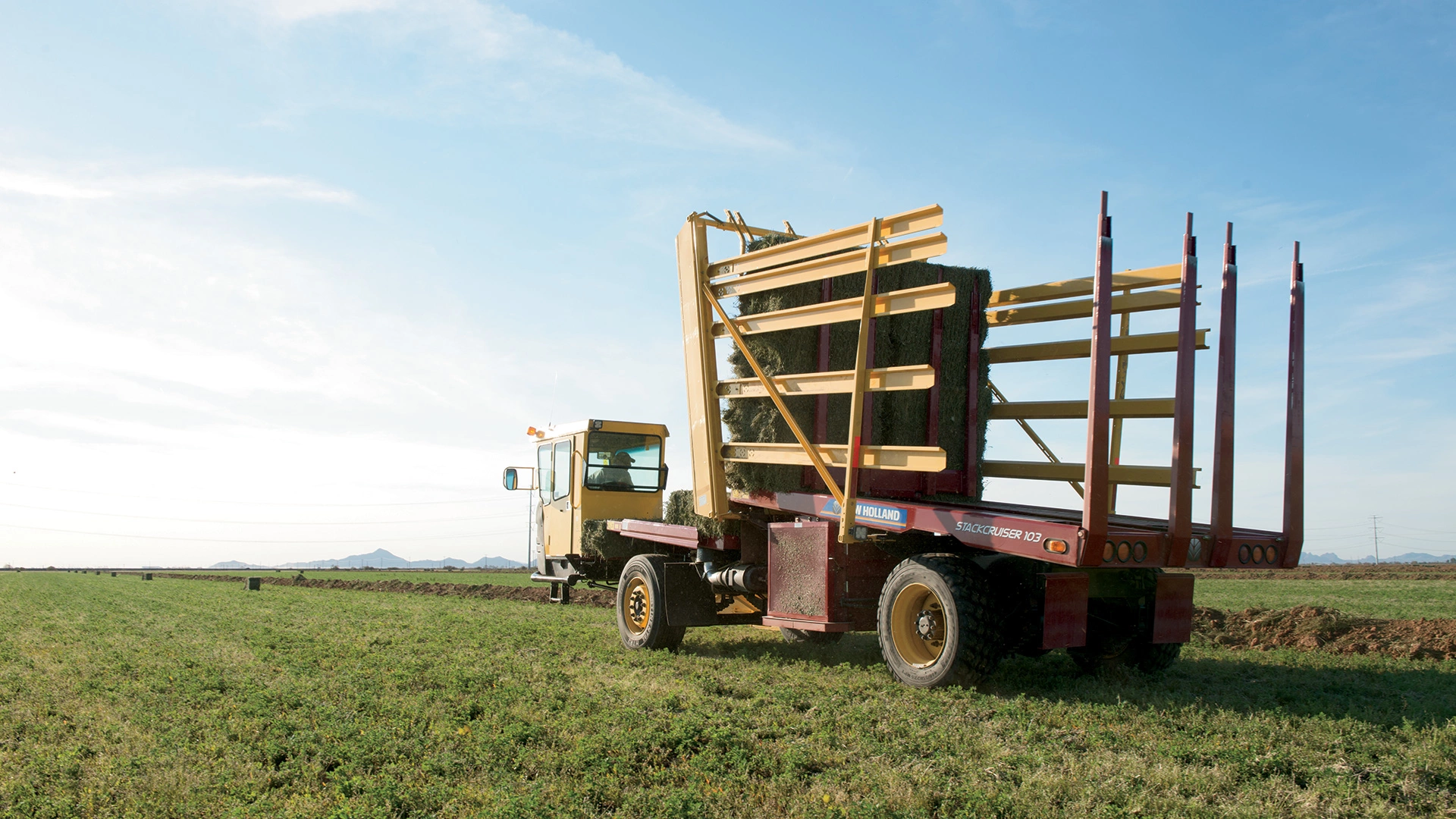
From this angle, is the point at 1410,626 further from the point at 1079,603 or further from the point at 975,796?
the point at 975,796

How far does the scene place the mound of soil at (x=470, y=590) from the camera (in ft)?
64.1

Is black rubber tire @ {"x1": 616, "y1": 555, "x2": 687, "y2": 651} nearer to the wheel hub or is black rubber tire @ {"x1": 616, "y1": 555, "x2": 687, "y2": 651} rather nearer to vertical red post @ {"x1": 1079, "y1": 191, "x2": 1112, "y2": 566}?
the wheel hub

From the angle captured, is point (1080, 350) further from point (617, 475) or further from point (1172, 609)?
point (617, 475)

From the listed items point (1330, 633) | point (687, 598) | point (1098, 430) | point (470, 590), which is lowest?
point (470, 590)

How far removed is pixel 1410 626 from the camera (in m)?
10.9

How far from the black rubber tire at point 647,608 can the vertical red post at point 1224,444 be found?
5362 millimetres

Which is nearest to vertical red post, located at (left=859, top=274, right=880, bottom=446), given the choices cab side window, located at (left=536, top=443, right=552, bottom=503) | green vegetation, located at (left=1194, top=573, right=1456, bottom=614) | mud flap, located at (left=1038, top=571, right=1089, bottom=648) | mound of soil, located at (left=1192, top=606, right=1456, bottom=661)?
mud flap, located at (left=1038, top=571, right=1089, bottom=648)

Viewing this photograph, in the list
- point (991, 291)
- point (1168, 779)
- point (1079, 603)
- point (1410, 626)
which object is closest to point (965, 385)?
point (991, 291)

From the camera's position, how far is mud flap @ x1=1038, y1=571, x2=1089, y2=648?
7.00m

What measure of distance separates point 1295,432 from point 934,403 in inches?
117

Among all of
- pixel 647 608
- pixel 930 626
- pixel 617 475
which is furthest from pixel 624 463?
pixel 930 626

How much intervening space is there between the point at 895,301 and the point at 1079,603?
2.69 meters

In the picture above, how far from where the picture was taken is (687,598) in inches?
407

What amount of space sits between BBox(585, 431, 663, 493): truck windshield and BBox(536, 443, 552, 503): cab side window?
95 cm
